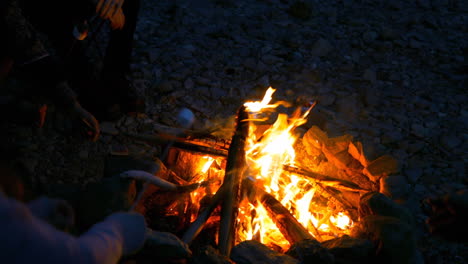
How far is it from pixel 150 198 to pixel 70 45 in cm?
198

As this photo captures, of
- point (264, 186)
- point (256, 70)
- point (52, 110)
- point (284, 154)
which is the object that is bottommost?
point (264, 186)

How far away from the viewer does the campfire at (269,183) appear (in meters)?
2.58

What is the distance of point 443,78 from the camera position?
4.25 m

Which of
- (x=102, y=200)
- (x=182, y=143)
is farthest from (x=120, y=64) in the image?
(x=102, y=200)

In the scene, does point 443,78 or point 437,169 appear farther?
point 443,78

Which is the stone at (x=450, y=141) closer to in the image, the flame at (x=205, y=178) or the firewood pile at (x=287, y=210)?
the firewood pile at (x=287, y=210)

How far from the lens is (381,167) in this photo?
292cm

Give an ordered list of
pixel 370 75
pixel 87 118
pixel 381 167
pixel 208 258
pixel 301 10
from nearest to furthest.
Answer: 1. pixel 208 258
2. pixel 381 167
3. pixel 87 118
4. pixel 370 75
5. pixel 301 10

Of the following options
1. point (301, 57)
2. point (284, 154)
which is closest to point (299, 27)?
point (301, 57)

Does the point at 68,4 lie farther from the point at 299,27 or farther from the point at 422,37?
the point at 422,37

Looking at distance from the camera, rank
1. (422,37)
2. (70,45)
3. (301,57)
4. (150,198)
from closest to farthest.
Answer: (150,198) < (70,45) < (301,57) < (422,37)

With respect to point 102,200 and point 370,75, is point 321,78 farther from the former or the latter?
point 102,200

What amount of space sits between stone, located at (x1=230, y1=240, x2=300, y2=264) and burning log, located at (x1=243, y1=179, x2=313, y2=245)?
44 centimetres

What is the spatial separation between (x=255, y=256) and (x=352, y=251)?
2.21 feet
